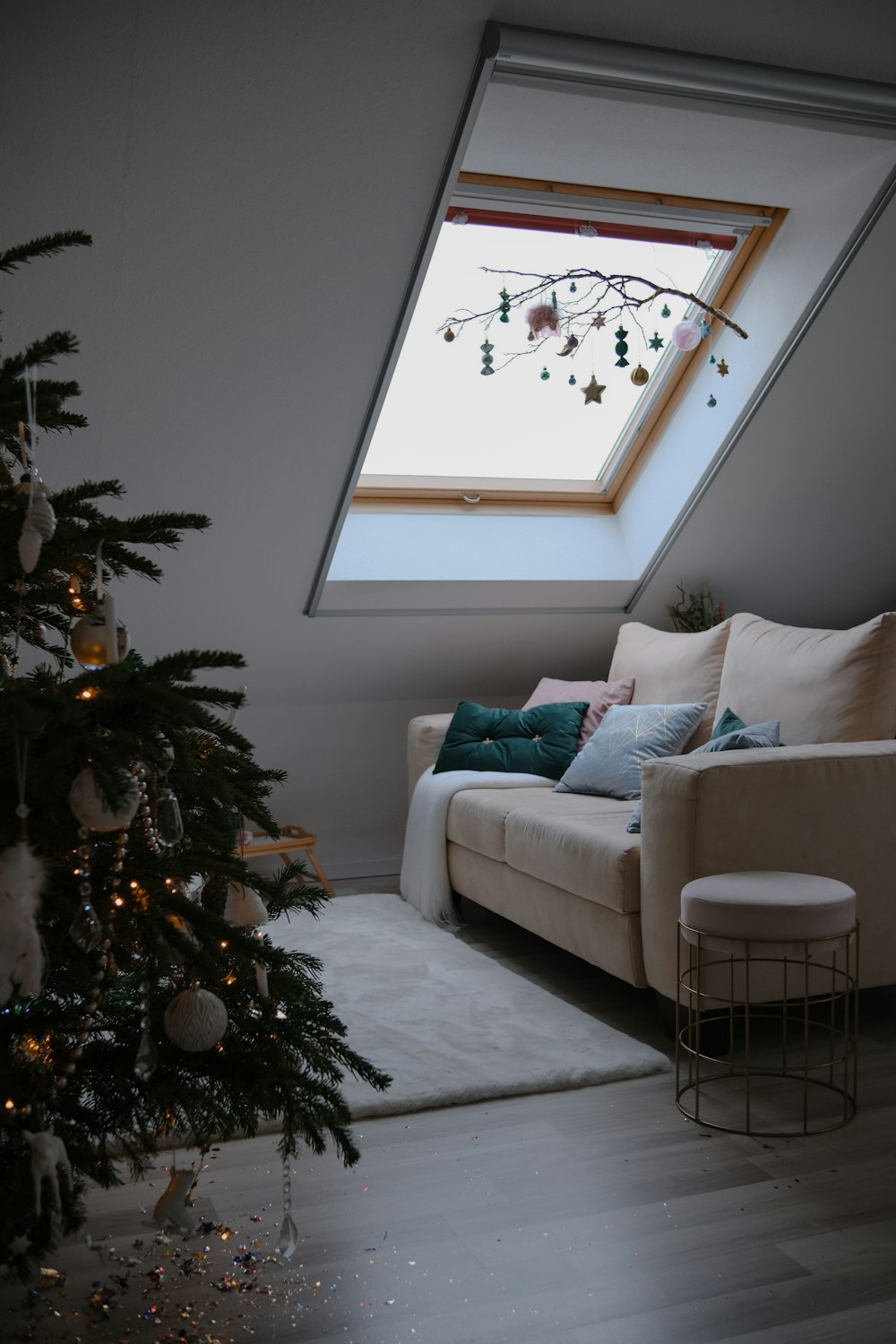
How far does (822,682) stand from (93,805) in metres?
2.36

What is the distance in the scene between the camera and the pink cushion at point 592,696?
13.3ft

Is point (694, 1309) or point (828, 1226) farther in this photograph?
point (828, 1226)

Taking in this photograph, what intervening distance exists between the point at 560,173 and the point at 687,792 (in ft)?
5.82

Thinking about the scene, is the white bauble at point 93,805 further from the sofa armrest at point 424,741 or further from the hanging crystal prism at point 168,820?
the sofa armrest at point 424,741

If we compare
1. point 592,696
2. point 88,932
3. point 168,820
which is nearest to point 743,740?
point 592,696

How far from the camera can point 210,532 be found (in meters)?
3.53

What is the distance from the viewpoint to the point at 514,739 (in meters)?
4.09

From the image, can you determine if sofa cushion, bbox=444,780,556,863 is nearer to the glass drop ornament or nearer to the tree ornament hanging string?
the glass drop ornament

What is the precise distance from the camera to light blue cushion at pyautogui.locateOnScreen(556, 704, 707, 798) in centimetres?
352

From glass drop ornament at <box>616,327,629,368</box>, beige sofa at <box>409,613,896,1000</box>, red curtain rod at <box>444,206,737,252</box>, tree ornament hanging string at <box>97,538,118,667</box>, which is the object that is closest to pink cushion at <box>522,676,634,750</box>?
beige sofa at <box>409,613,896,1000</box>

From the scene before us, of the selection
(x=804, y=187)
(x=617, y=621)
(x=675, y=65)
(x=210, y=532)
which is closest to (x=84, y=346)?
(x=210, y=532)

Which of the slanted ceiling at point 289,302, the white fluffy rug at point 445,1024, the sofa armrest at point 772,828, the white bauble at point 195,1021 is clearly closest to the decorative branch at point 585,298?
the slanted ceiling at point 289,302

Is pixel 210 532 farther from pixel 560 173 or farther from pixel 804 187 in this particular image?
pixel 804 187

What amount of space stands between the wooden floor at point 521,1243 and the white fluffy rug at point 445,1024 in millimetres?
88
